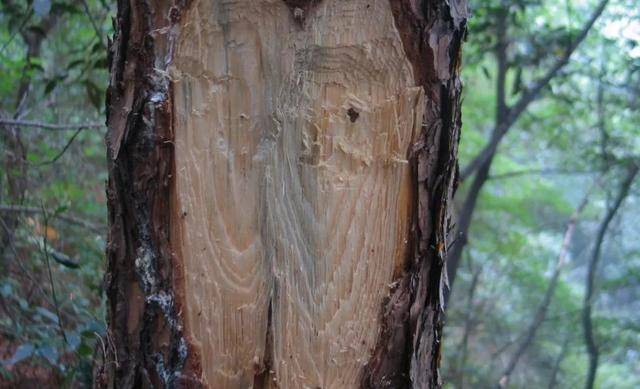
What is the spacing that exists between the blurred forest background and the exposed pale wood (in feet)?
1.23

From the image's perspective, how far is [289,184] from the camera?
1.33m

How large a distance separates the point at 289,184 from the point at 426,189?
286 mm

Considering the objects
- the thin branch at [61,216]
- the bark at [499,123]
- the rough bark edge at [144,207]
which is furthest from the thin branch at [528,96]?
the rough bark edge at [144,207]

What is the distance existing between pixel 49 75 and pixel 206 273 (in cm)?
258

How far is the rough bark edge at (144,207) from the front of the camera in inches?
50.5

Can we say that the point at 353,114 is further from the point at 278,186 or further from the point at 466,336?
the point at 466,336

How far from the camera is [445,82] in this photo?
131cm

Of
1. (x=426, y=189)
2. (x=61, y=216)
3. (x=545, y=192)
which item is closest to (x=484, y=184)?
(x=545, y=192)

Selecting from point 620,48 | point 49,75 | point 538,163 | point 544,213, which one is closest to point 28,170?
point 49,75

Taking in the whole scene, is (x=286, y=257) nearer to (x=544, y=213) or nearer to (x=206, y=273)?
(x=206, y=273)

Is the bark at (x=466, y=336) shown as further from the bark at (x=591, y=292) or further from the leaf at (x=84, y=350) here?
the leaf at (x=84, y=350)

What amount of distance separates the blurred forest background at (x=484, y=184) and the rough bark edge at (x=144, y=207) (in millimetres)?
191

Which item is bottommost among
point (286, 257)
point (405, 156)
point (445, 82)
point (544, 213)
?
point (544, 213)

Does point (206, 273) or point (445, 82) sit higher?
point (445, 82)
